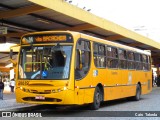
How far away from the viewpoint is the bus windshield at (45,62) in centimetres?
1310

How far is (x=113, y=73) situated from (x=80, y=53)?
396 centimetres

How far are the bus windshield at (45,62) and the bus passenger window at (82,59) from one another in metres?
0.44

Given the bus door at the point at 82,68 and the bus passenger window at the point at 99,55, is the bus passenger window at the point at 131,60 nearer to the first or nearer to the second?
the bus passenger window at the point at 99,55

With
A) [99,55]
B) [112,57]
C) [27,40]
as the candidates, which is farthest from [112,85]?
[27,40]

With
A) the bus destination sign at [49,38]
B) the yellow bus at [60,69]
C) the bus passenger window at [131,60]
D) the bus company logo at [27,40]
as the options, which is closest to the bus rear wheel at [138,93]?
the bus passenger window at [131,60]

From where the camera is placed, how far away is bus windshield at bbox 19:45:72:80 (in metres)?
13.1

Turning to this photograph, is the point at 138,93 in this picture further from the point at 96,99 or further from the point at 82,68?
the point at 82,68

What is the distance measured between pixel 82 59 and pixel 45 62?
4.53 ft

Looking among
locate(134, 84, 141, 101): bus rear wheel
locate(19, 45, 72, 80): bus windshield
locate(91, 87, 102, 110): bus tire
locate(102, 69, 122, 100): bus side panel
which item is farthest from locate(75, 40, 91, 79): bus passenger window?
locate(134, 84, 141, 101): bus rear wheel

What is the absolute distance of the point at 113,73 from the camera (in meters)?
17.3

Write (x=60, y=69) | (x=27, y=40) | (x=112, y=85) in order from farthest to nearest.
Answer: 1. (x=112, y=85)
2. (x=27, y=40)
3. (x=60, y=69)

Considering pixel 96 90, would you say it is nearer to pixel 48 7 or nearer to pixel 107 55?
pixel 107 55

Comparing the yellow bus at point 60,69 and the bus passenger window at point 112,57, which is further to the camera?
the bus passenger window at point 112,57

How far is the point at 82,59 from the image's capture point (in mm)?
13906
